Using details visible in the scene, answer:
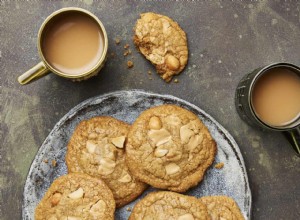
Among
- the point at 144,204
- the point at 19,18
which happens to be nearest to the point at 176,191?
the point at 144,204

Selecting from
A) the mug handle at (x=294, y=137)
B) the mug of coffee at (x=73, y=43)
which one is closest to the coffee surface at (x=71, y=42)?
the mug of coffee at (x=73, y=43)

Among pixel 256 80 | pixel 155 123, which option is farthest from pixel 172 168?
pixel 256 80

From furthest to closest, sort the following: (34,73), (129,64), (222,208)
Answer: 1. (129,64)
2. (222,208)
3. (34,73)

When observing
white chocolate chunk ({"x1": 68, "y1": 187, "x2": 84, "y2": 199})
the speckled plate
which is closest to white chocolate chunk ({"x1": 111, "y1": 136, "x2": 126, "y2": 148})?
the speckled plate

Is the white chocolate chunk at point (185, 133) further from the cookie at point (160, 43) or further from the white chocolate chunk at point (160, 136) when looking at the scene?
the cookie at point (160, 43)

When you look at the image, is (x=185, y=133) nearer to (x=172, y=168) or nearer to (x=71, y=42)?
(x=172, y=168)
